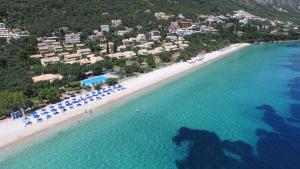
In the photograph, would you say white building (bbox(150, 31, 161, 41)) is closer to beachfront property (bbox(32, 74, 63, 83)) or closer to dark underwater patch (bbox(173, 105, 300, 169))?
beachfront property (bbox(32, 74, 63, 83))

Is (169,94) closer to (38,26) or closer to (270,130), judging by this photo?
(270,130)

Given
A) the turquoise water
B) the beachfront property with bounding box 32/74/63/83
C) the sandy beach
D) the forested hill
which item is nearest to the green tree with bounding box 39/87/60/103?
the sandy beach

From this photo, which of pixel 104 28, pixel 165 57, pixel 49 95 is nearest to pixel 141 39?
pixel 104 28

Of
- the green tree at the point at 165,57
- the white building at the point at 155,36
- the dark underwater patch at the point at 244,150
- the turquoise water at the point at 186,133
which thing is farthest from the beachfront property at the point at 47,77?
the white building at the point at 155,36

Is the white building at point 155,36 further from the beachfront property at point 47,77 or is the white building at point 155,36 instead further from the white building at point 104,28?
the beachfront property at point 47,77

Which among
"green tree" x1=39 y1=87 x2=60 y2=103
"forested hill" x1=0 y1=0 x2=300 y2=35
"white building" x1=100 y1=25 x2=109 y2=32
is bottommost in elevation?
"green tree" x1=39 y1=87 x2=60 y2=103

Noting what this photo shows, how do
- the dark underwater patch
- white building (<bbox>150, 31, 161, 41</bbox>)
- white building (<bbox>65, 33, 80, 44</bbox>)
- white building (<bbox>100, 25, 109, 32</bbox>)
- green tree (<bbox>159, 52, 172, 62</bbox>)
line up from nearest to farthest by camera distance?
1. the dark underwater patch
2. green tree (<bbox>159, 52, 172, 62</bbox>)
3. white building (<bbox>65, 33, 80, 44</bbox>)
4. white building (<bbox>150, 31, 161, 41</bbox>)
5. white building (<bbox>100, 25, 109, 32</bbox>)

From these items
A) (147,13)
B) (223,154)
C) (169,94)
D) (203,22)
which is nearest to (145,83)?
(169,94)
